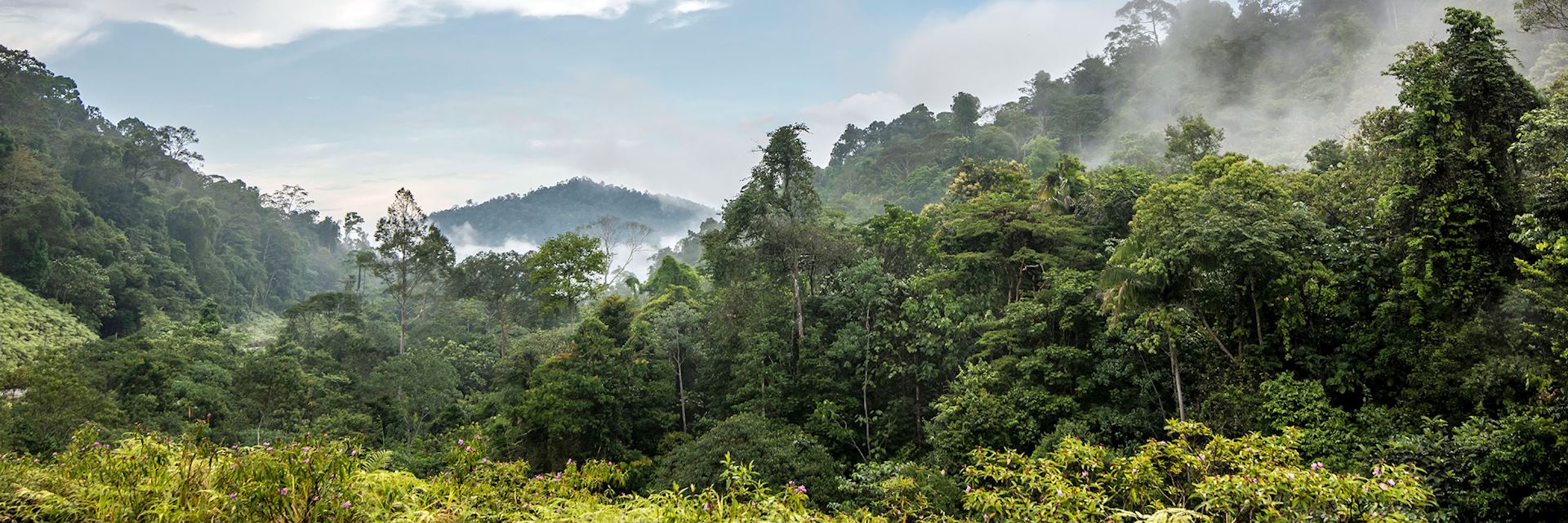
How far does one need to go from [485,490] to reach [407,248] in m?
23.8

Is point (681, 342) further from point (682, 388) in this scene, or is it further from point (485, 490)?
point (485, 490)

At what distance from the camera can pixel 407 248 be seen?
24.4m

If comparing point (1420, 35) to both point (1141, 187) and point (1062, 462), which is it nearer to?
point (1141, 187)

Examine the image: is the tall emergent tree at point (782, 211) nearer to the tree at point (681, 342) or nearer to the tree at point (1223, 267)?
the tree at point (681, 342)

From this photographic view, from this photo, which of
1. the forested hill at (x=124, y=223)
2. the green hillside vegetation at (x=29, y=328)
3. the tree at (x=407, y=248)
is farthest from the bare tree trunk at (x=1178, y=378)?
the forested hill at (x=124, y=223)

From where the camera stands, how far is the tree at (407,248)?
78.4 feet

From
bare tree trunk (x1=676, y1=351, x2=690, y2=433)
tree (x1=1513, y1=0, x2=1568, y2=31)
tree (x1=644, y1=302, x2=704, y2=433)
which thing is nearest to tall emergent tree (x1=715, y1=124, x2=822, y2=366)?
tree (x1=644, y1=302, x2=704, y2=433)

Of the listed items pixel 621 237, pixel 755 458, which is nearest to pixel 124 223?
pixel 621 237

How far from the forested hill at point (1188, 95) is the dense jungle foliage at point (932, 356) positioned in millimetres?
1279

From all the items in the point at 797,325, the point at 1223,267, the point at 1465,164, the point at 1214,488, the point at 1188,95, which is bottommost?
the point at 797,325

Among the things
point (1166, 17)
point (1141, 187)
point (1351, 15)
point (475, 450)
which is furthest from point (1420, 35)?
point (475, 450)

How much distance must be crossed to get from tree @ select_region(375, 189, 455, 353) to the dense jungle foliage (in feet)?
0.34

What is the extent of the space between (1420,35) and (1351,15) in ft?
13.5

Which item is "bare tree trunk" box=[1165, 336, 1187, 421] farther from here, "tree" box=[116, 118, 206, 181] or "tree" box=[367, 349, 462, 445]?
"tree" box=[116, 118, 206, 181]
